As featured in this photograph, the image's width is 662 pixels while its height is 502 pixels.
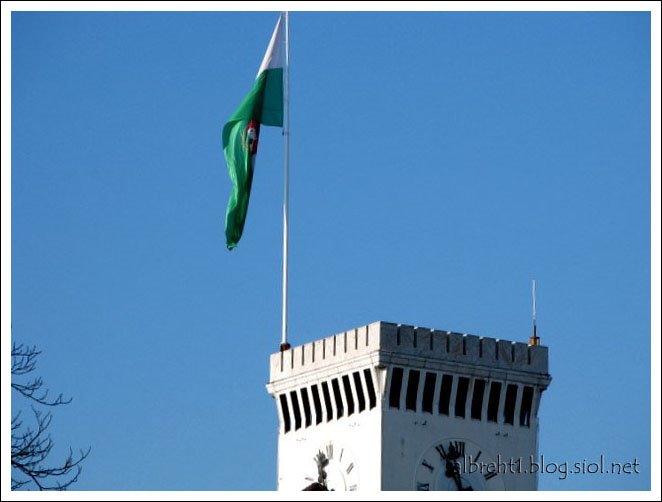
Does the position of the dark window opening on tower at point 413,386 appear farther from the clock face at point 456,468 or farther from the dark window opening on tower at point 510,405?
the dark window opening on tower at point 510,405

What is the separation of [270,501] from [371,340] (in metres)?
18.7

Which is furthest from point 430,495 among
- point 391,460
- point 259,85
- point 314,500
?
point 259,85

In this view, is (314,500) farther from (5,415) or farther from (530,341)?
(530,341)

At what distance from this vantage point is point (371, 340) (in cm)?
9425

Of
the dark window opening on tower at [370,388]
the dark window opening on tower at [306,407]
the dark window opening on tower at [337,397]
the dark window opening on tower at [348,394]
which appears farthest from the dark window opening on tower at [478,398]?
the dark window opening on tower at [306,407]

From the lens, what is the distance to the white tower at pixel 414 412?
93.1 metres

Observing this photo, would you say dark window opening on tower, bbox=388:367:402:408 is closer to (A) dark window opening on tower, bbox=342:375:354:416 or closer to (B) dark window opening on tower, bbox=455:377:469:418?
(A) dark window opening on tower, bbox=342:375:354:416

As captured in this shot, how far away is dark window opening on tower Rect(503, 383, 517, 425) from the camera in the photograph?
9606 cm

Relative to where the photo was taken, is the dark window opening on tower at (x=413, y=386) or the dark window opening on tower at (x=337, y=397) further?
the dark window opening on tower at (x=337, y=397)

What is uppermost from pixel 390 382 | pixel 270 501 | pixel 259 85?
pixel 259 85

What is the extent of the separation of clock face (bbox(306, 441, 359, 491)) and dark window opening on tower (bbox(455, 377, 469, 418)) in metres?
4.37

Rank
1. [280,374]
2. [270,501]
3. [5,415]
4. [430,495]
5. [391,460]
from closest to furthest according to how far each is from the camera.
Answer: [5,415], [270,501], [430,495], [391,460], [280,374]

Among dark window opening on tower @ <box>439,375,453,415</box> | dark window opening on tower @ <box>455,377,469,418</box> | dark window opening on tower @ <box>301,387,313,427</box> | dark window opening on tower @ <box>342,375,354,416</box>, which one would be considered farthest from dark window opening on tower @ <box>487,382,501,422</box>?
dark window opening on tower @ <box>301,387,313,427</box>

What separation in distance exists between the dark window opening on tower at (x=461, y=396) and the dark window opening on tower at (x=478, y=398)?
354mm
